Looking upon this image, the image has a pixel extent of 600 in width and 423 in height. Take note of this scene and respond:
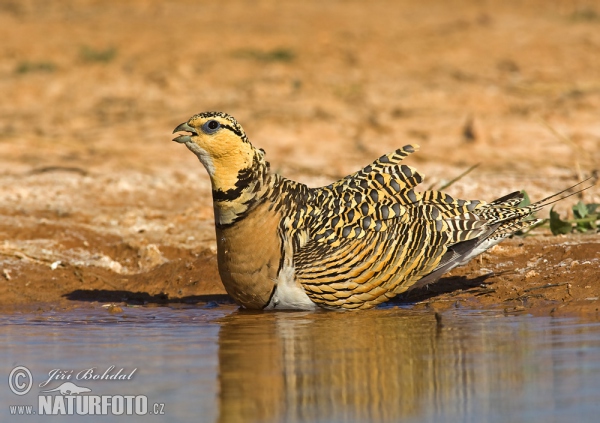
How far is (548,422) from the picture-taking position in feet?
13.8

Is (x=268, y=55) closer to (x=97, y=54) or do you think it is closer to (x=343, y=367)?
(x=97, y=54)

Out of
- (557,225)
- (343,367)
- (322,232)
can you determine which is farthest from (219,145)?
(557,225)

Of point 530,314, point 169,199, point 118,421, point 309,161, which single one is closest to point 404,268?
point 530,314

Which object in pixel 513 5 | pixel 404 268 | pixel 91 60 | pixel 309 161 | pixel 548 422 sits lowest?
pixel 548 422

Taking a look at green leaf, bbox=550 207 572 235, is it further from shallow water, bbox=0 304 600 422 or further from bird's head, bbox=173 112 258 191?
bird's head, bbox=173 112 258 191

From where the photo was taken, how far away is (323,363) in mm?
5461

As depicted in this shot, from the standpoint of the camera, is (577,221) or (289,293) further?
(577,221)

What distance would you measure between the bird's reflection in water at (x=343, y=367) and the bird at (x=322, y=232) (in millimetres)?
202

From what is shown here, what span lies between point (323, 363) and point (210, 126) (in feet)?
6.63

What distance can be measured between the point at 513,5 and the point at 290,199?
1160 cm

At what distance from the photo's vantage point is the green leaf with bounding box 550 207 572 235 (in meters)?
8.56

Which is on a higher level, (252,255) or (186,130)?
(186,130)

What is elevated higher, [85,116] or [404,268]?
[85,116]

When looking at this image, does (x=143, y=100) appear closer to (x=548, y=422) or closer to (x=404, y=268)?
(x=404, y=268)
